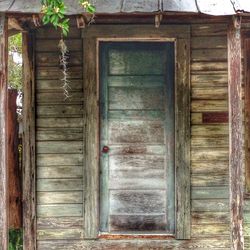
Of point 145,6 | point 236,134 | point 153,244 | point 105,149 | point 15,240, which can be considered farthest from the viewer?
point 15,240

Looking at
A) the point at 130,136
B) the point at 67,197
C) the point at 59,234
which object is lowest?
the point at 59,234

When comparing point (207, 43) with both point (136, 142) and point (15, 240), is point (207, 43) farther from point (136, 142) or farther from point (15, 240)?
point (15, 240)

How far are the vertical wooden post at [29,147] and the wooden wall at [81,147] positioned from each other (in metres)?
0.08

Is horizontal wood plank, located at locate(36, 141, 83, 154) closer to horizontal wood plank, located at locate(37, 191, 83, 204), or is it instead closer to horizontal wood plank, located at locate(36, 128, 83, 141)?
horizontal wood plank, located at locate(36, 128, 83, 141)

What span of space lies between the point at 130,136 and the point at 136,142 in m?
0.11

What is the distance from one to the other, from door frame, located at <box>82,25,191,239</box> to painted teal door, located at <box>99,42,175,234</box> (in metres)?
0.16

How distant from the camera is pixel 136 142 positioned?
637 centimetres

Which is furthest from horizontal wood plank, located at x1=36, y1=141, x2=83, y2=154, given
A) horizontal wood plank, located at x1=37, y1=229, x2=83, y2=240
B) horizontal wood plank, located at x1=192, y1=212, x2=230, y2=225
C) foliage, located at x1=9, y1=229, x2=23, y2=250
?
foliage, located at x1=9, y1=229, x2=23, y2=250

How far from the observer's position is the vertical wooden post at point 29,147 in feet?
20.5

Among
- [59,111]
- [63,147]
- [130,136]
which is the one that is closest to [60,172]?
[63,147]

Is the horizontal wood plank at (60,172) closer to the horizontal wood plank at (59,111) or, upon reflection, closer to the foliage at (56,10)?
the horizontal wood plank at (59,111)

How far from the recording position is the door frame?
20.4 ft

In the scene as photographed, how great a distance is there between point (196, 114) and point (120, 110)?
944mm

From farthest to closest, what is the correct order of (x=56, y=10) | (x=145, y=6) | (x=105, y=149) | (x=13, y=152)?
1. (x=13, y=152)
2. (x=105, y=149)
3. (x=145, y=6)
4. (x=56, y=10)
